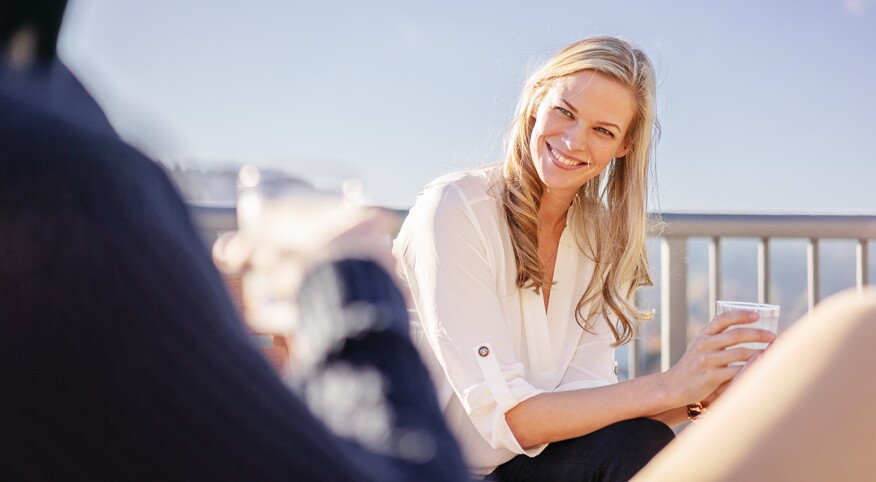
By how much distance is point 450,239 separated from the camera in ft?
6.33

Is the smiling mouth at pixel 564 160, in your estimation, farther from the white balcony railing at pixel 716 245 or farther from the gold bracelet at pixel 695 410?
the white balcony railing at pixel 716 245

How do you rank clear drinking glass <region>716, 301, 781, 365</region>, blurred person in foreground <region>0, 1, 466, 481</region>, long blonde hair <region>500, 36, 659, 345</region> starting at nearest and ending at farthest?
blurred person in foreground <region>0, 1, 466, 481</region> → clear drinking glass <region>716, 301, 781, 365</region> → long blonde hair <region>500, 36, 659, 345</region>

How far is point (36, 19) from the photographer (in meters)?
0.44

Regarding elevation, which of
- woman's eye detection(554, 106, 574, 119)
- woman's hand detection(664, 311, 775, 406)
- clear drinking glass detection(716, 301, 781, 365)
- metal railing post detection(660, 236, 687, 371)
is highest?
woman's eye detection(554, 106, 574, 119)

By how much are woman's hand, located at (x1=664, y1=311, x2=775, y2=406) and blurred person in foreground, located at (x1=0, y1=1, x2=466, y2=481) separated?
4.42ft

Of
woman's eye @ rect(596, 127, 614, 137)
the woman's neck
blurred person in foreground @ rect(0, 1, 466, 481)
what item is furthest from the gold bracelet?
blurred person in foreground @ rect(0, 1, 466, 481)

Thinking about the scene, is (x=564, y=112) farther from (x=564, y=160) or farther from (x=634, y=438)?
(x=634, y=438)

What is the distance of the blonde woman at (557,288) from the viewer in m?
1.79

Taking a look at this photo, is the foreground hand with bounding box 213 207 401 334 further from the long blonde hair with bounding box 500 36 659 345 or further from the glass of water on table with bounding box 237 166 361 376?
the long blonde hair with bounding box 500 36 659 345

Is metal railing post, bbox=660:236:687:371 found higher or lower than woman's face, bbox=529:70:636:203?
lower

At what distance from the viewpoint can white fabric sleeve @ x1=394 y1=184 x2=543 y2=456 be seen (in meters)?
1.83

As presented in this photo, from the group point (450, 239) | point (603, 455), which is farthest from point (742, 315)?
point (450, 239)

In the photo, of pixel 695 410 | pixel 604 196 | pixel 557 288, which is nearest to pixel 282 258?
pixel 695 410

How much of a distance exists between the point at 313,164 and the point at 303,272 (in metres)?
0.10
